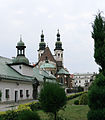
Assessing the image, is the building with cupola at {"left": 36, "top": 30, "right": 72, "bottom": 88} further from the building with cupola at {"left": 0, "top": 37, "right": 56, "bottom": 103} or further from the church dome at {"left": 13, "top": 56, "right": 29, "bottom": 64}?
the church dome at {"left": 13, "top": 56, "right": 29, "bottom": 64}

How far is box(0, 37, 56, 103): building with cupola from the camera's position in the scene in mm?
30391

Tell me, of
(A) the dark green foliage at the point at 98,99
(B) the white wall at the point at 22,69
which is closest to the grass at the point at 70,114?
(A) the dark green foliage at the point at 98,99

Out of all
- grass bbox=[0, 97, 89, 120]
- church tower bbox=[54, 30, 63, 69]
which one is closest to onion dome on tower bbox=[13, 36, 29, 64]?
grass bbox=[0, 97, 89, 120]

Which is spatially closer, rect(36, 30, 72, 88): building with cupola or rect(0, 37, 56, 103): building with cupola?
rect(0, 37, 56, 103): building with cupola

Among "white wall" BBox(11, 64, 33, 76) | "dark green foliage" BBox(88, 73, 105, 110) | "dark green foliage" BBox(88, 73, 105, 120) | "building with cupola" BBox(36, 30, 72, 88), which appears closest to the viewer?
"dark green foliage" BBox(88, 73, 105, 120)

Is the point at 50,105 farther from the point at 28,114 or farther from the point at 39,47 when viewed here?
the point at 39,47

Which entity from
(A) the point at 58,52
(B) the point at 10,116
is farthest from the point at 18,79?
(A) the point at 58,52

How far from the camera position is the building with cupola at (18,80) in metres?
30.4

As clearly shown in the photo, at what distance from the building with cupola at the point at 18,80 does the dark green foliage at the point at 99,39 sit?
19052 mm

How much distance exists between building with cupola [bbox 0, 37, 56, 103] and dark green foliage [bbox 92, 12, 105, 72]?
19052 millimetres

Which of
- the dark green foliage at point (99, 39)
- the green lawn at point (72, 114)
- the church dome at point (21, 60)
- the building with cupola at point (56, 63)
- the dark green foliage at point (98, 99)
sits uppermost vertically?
the building with cupola at point (56, 63)

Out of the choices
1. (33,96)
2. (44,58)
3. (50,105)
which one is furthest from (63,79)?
(50,105)

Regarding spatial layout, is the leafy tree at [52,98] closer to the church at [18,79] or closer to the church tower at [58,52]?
the church at [18,79]

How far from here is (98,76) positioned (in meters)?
11.8
